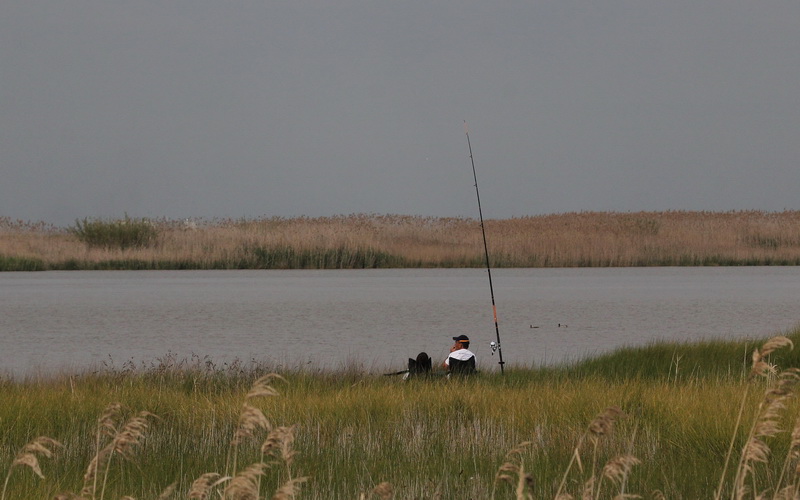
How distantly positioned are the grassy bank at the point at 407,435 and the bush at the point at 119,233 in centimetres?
2242

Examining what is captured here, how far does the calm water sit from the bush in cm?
415

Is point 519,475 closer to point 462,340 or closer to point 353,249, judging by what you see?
point 462,340

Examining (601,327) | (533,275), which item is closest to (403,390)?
(601,327)

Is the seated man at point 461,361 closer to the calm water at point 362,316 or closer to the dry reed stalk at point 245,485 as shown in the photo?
the calm water at point 362,316

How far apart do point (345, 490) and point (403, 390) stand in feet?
8.75

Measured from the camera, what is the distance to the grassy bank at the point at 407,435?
448cm

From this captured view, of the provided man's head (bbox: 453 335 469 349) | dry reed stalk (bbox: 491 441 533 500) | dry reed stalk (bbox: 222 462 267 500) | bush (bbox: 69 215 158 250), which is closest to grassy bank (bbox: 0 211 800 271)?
bush (bbox: 69 215 158 250)

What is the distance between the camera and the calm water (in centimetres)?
1104

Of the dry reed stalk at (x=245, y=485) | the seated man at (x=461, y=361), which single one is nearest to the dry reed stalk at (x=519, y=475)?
the dry reed stalk at (x=245, y=485)

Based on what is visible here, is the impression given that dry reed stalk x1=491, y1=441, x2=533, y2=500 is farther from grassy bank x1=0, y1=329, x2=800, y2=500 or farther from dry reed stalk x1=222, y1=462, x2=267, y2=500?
dry reed stalk x1=222, y1=462, x2=267, y2=500

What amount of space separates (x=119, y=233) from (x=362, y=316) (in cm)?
1712

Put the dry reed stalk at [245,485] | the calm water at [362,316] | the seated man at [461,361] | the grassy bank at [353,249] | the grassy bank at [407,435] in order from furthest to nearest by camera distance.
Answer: the grassy bank at [353,249]
the calm water at [362,316]
the seated man at [461,361]
the grassy bank at [407,435]
the dry reed stalk at [245,485]

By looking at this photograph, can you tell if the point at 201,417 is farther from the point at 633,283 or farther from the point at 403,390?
the point at 633,283

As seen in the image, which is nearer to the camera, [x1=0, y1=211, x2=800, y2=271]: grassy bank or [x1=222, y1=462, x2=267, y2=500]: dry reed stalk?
[x1=222, y1=462, x2=267, y2=500]: dry reed stalk
